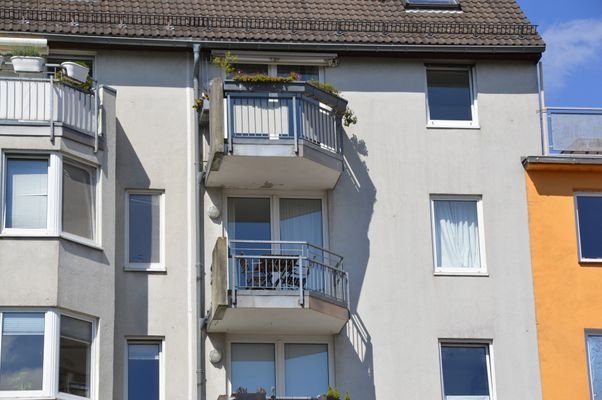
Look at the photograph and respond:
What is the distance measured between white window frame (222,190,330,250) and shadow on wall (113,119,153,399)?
1.63 m

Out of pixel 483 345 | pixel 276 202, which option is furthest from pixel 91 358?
pixel 483 345

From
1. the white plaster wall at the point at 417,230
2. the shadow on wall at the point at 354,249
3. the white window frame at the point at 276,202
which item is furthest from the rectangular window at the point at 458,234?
the white window frame at the point at 276,202

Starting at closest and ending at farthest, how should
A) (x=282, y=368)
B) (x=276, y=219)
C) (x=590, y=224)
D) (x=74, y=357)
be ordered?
(x=74, y=357), (x=282, y=368), (x=276, y=219), (x=590, y=224)

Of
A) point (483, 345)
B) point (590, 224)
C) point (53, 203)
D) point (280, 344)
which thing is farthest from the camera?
point (590, 224)

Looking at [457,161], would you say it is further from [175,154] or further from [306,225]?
[175,154]

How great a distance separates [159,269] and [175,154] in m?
2.39

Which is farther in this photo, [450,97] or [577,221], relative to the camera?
[450,97]

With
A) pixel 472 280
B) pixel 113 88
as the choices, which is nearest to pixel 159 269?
pixel 113 88

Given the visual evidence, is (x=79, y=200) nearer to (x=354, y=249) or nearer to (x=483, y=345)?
(x=354, y=249)

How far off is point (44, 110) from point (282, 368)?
21.2 ft

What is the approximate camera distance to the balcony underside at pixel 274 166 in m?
27.7

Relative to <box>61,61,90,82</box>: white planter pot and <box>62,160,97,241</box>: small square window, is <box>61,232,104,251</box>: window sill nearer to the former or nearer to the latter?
<box>62,160,97,241</box>: small square window

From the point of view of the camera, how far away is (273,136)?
A: 2806cm

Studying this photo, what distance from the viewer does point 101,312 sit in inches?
1037
